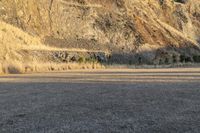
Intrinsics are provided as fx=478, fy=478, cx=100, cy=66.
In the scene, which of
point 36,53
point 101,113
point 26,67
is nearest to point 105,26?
point 36,53

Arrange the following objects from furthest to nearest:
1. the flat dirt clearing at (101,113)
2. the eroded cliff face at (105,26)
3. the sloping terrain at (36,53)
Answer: the eroded cliff face at (105,26) → the sloping terrain at (36,53) → the flat dirt clearing at (101,113)

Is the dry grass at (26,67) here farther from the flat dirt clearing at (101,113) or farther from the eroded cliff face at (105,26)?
the flat dirt clearing at (101,113)

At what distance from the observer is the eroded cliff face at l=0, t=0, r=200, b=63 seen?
5766 centimetres

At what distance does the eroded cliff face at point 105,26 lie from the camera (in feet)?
189

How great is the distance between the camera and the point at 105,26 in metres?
64.8

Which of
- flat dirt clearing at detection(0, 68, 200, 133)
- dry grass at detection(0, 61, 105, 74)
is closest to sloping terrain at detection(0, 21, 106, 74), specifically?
dry grass at detection(0, 61, 105, 74)

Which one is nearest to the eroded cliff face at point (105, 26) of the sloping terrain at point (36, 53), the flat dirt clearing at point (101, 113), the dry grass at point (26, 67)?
the sloping terrain at point (36, 53)

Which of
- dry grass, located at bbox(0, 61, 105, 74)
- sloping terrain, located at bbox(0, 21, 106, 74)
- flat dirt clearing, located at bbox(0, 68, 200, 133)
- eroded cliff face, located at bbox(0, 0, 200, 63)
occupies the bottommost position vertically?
flat dirt clearing, located at bbox(0, 68, 200, 133)

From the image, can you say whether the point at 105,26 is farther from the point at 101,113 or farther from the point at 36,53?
the point at 101,113

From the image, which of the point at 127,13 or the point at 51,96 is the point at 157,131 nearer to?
the point at 51,96

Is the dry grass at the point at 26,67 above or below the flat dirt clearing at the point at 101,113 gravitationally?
above

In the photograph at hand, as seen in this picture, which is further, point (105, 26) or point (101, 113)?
point (105, 26)

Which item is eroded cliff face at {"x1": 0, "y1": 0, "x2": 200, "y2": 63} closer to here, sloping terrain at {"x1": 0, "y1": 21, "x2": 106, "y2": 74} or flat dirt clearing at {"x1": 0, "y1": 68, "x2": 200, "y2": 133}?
sloping terrain at {"x1": 0, "y1": 21, "x2": 106, "y2": 74}

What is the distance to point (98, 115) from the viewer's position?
9.09 meters
